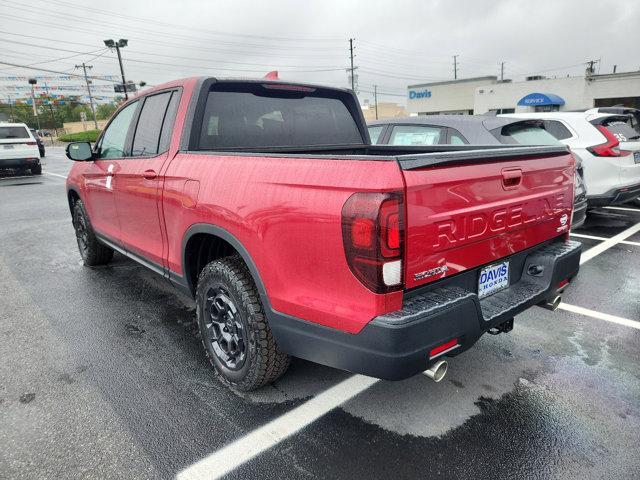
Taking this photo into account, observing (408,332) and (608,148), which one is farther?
(608,148)

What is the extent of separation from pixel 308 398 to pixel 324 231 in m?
1.22

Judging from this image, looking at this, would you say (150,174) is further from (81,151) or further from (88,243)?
(88,243)

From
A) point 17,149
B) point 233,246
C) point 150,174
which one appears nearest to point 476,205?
point 233,246

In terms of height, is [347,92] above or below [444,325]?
above

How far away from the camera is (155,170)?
10.4 ft

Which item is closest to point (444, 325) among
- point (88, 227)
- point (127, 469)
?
point (127, 469)

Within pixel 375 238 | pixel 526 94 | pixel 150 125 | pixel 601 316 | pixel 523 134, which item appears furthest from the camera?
pixel 526 94

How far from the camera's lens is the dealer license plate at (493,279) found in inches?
92.0

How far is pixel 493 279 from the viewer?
2.42 m

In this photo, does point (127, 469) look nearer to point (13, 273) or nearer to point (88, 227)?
point (88, 227)

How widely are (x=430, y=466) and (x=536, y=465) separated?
505 millimetres

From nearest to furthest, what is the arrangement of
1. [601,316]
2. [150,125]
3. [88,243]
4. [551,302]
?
[551,302]
[150,125]
[601,316]
[88,243]

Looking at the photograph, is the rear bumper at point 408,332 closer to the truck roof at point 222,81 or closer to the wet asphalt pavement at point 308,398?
the wet asphalt pavement at point 308,398

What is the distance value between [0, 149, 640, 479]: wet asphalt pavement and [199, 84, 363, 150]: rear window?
1587 millimetres
